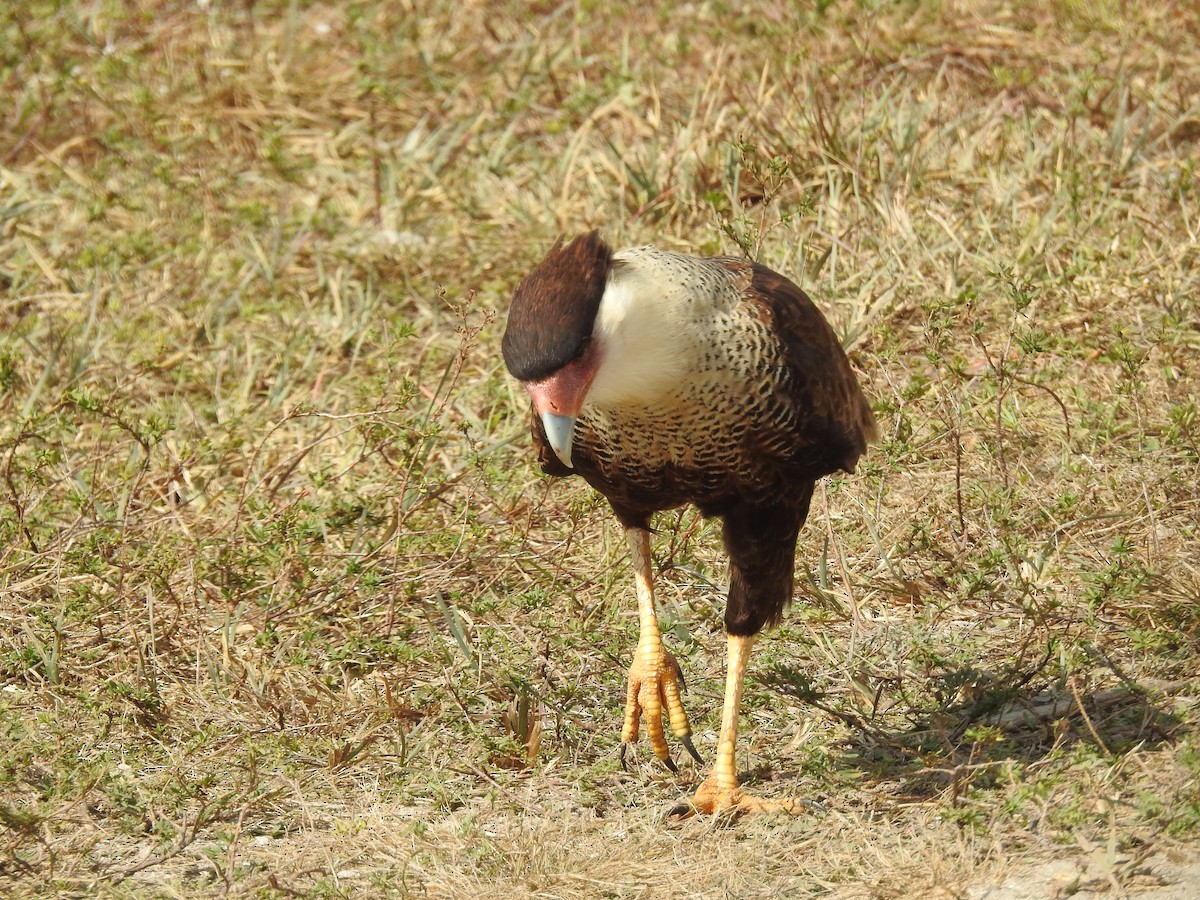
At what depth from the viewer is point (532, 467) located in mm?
5094

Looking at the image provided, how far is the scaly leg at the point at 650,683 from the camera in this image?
382 cm

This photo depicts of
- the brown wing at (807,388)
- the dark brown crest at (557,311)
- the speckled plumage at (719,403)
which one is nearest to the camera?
the dark brown crest at (557,311)

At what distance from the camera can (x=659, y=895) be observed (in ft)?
10.6

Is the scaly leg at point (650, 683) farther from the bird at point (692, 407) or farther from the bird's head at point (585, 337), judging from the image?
the bird's head at point (585, 337)

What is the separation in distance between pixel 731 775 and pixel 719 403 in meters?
0.95

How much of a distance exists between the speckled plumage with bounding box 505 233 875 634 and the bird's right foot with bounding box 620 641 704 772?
23 centimetres

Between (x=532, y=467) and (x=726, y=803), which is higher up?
(x=726, y=803)

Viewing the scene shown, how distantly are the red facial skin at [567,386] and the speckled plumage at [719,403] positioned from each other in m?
0.04

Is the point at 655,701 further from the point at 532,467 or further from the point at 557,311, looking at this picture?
the point at 532,467

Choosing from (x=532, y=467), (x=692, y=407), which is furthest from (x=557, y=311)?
(x=532, y=467)

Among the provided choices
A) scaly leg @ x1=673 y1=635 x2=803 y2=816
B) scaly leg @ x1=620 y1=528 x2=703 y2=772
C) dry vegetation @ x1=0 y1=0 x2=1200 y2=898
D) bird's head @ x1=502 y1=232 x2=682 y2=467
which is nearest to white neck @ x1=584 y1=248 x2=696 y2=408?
bird's head @ x1=502 y1=232 x2=682 y2=467

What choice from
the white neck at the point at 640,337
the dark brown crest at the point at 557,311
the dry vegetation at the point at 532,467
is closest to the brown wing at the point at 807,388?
the white neck at the point at 640,337

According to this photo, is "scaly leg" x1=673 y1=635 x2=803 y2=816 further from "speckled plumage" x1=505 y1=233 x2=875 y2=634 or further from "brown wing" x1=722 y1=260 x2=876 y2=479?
"brown wing" x1=722 y1=260 x2=876 y2=479

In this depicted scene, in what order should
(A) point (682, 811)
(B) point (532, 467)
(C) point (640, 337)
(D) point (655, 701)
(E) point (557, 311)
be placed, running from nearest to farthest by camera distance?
1. (E) point (557, 311)
2. (C) point (640, 337)
3. (A) point (682, 811)
4. (D) point (655, 701)
5. (B) point (532, 467)
